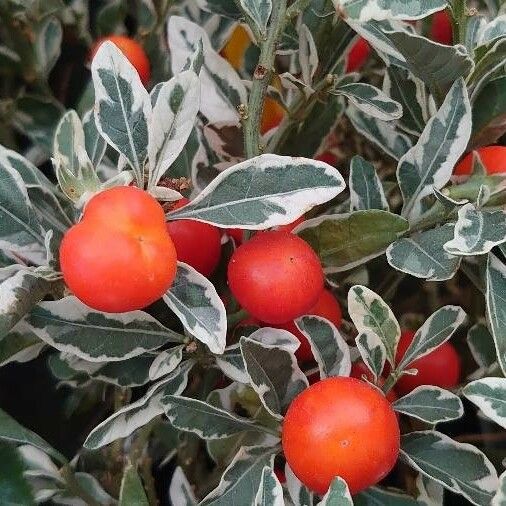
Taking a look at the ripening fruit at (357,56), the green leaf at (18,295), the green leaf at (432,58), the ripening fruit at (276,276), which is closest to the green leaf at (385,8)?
the green leaf at (432,58)

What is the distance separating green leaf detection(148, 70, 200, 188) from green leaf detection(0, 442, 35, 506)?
238 mm

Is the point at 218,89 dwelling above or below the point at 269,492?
above

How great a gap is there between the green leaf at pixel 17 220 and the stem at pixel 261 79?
6.2 inches

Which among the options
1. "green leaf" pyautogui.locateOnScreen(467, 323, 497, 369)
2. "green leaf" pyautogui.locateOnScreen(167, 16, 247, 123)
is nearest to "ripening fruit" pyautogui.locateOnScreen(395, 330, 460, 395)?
"green leaf" pyautogui.locateOnScreen(467, 323, 497, 369)

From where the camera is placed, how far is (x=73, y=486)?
646 millimetres

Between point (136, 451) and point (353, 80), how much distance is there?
0.38 m

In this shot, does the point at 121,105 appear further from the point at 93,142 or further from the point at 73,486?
the point at 73,486

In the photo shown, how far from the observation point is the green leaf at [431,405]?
540mm

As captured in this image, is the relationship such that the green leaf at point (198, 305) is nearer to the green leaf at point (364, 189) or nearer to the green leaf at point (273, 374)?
the green leaf at point (273, 374)

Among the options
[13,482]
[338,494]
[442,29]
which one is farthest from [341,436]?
[442,29]

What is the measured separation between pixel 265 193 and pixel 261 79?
92mm

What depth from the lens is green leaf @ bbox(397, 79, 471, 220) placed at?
0.55m

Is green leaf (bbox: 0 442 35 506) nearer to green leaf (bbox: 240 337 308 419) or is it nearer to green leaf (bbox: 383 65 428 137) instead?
green leaf (bbox: 240 337 308 419)

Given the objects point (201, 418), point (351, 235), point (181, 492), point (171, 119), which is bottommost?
point (181, 492)
